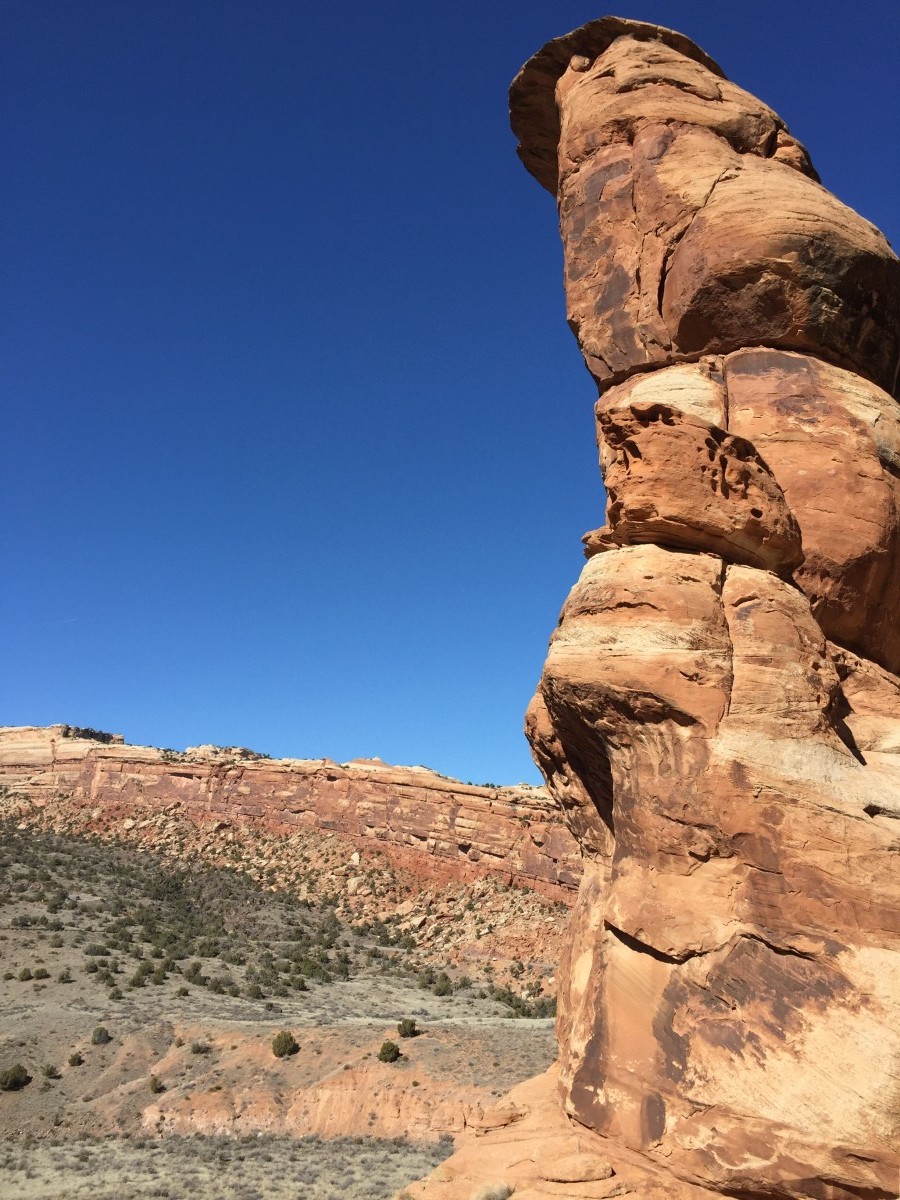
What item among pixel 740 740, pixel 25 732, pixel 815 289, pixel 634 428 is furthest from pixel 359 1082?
pixel 25 732

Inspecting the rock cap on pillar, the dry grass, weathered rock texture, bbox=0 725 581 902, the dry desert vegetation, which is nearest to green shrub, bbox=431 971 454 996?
the dry desert vegetation

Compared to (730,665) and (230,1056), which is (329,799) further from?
(730,665)

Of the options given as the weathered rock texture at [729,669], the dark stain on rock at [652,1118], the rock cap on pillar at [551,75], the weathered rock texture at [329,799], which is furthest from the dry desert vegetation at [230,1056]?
the rock cap on pillar at [551,75]

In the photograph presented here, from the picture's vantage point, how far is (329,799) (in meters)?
52.6

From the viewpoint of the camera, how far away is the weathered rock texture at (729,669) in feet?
22.7

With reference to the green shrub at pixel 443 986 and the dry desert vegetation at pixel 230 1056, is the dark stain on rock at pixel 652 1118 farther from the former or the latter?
the green shrub at pixel 443 986

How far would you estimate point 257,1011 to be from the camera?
26.8 m

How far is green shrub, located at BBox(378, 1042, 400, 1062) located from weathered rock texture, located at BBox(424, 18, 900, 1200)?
48.7 feet

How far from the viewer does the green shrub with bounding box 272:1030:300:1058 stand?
74.6 ft

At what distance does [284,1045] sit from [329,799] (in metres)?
29.9

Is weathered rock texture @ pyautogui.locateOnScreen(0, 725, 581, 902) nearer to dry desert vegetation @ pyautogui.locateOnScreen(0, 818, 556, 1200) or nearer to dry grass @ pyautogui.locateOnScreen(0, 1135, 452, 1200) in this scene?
dry desert vegetation @ pyautogui.locateOnScreen(0, 818, 556, 1200)

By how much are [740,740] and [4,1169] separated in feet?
62.5

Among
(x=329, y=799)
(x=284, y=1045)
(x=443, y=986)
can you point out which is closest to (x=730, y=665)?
(x=284, y=1045)

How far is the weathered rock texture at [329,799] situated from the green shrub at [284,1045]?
→ 665 inches
